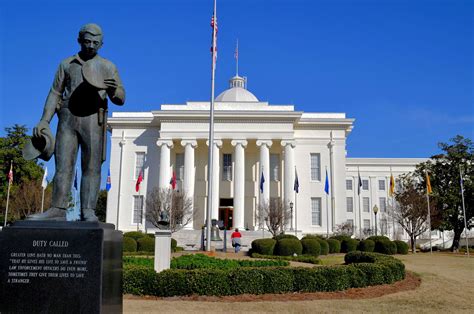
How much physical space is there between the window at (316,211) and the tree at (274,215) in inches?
269

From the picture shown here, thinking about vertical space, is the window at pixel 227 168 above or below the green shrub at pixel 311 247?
above

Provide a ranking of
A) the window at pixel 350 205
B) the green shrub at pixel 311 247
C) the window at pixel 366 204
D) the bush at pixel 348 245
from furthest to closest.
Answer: the window at pixel 366 204
the window at pixel 350 205
the bush at pixel 348 245
the green shrub at pixel 311 247

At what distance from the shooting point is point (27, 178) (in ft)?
155

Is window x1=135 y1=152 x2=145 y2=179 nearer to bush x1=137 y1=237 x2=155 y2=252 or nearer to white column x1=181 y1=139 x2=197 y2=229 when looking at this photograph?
white column x1=181 y1=139 x2=197 y2=229

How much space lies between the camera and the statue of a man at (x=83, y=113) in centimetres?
574

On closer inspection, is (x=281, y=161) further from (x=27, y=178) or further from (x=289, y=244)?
(x=27, y=178)

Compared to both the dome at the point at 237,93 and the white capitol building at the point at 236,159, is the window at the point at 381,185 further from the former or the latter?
the dome at the point at 237,93

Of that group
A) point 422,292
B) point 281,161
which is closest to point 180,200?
point 281,161

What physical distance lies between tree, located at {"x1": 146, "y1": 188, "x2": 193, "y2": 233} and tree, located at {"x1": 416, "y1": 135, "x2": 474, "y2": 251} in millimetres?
23170

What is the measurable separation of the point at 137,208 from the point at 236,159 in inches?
496

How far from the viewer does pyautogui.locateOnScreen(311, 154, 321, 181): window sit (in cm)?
4838

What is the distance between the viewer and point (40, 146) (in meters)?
5.73

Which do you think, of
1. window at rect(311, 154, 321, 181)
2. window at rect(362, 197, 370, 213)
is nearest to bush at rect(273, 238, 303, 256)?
window at rect(311, 154, 321, 181)

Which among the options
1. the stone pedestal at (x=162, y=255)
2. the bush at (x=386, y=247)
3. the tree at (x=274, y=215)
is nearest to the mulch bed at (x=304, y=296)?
the stone pedestal at (x=162, y=255)
